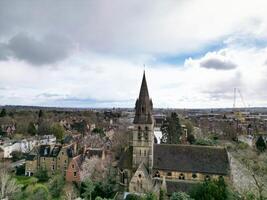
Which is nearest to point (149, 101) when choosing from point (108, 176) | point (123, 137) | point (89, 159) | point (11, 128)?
point (108, 176)

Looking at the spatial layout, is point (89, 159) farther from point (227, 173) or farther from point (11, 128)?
point (11, 128)

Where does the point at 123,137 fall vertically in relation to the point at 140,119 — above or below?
below

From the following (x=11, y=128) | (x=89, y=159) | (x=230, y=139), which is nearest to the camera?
(x=89, y=159)

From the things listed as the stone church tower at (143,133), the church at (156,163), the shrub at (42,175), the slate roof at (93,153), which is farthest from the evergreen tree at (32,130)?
the stone church tower at (143,133)

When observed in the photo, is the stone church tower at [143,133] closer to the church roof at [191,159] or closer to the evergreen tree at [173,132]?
the church roof at [191,159]

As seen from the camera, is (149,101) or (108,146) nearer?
(149,101)

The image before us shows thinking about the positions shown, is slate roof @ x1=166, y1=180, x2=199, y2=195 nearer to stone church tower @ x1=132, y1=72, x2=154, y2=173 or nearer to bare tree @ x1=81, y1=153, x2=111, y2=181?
stone church tower @ x1=132, y1=72, x2=154, y2=173

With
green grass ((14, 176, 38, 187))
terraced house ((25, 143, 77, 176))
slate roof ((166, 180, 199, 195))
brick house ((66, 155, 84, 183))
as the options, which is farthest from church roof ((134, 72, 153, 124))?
green grass ((14, 176, 38, 187))

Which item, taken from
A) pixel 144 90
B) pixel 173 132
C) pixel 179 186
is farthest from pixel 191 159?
pixel 173 132
